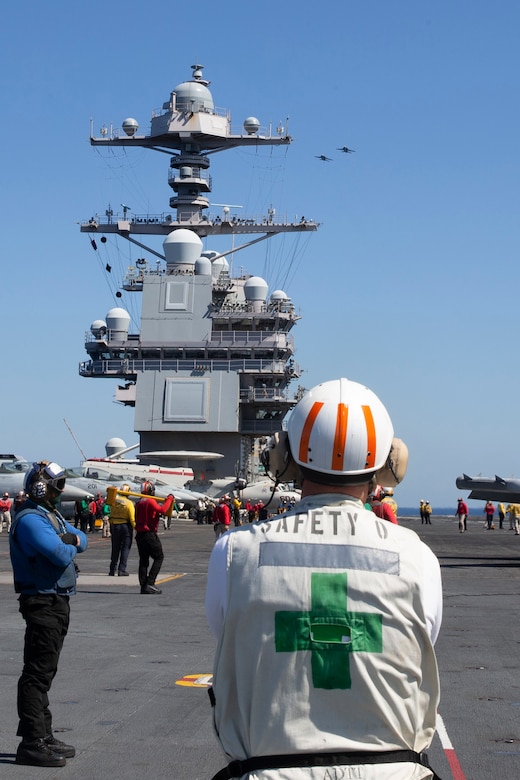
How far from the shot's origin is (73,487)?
4975 centimetres

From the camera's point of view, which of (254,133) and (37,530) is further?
(254,133)

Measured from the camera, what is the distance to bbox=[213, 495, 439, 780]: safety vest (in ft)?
9.64

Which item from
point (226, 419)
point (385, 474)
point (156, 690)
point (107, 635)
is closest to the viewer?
point (385, 474)

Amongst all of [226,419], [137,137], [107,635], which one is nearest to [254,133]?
[137,137]

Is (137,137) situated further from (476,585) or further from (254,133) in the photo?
(476,585)

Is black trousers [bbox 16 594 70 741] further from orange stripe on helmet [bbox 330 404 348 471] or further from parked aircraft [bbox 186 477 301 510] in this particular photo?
parked aircraft [bbox 186 477 301 510]

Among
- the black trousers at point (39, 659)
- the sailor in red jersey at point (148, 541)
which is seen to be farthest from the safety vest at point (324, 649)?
the sailor in red jersey at point (148, 541)

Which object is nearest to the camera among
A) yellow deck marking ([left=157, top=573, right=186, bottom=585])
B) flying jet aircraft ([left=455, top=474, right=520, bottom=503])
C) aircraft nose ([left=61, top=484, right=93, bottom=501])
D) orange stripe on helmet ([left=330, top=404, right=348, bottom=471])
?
orange stripe on helmet ([left=330, top=404, right=348, bottom=471])

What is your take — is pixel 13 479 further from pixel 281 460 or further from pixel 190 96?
pixel 281 460

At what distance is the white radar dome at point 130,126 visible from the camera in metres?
78.3

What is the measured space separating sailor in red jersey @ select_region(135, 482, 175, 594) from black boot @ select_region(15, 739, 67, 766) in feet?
36.4

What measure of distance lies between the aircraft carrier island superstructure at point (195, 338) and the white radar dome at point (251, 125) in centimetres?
7

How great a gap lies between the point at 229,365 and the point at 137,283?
1017 centimetres

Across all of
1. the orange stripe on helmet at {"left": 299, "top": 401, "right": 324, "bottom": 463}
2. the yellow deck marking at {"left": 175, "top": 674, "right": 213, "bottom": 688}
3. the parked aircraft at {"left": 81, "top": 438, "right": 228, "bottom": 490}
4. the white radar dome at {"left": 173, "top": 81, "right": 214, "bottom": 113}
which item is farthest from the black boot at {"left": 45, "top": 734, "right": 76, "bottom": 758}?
the white radar dome at {"left": 173, "top": 81, "right": 214, "bottom": 113}
